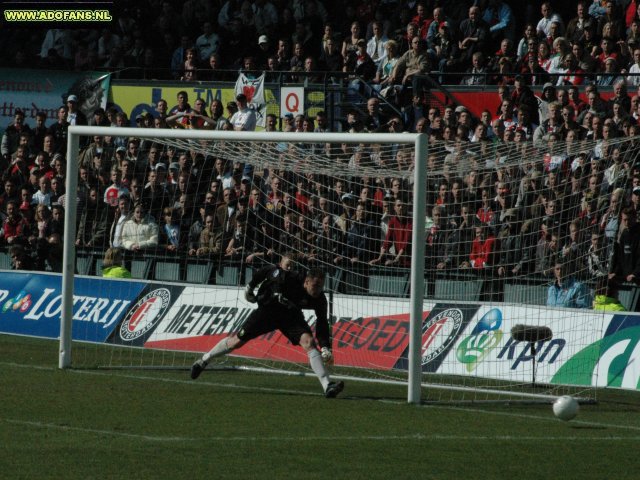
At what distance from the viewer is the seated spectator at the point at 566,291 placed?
569 inches

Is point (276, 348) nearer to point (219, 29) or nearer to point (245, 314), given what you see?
point (245, 314)

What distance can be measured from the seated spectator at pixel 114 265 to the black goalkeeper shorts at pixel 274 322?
5111 mm

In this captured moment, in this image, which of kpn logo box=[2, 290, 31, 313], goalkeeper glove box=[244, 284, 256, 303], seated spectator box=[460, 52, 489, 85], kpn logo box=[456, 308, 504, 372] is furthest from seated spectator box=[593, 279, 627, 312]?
kpn logo box=[2, 290, 31, 313]

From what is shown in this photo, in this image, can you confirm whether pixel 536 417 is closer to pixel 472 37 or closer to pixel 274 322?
Result: pixel 274 322

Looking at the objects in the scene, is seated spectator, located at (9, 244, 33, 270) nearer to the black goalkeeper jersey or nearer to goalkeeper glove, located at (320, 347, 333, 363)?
the black goalkeeper jersey

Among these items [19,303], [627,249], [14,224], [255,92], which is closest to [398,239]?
[627,249]

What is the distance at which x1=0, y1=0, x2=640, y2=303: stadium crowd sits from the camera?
48.7ft

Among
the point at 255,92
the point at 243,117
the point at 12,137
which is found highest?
the point at 255,92

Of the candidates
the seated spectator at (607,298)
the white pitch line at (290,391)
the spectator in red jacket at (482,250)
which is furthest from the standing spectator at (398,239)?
the white pitch line at (290,391)

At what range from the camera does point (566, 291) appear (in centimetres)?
1465

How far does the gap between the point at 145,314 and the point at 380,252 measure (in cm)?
408

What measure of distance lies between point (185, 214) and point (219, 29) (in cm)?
1050

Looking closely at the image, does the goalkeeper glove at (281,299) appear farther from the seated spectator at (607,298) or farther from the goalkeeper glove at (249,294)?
the seated spectator at (607,298)

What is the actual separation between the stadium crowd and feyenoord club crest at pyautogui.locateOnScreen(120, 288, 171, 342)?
2.26 ft
